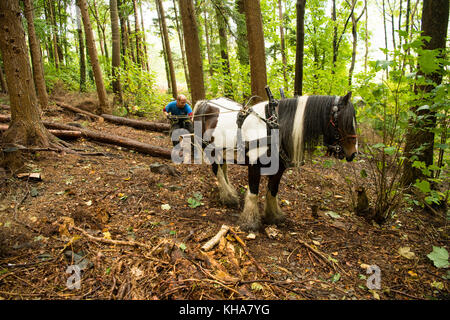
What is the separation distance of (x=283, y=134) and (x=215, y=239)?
1.71m

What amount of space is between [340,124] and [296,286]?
6.61 feet

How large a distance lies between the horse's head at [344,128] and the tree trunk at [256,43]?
217 cm

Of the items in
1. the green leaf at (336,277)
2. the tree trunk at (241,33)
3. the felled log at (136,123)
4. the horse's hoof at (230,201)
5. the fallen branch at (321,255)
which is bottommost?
the green leaf at (336,277)

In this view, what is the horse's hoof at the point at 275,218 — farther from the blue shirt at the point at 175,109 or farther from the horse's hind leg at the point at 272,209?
the blue shirt at the point at 175,109

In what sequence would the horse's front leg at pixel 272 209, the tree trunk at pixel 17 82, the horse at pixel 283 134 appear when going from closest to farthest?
the horse at pixel 283 134
the horse's front leg at pixel 272 209
the tree trunk at pixel 17 82

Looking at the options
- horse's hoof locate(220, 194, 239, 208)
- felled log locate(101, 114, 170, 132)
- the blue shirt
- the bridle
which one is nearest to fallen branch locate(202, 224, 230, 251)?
horse's hoof locate(220, 194, 239, 208)

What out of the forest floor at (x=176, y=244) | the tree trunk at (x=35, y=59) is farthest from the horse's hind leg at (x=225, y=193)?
the tree trunk at (x=35, y=59)

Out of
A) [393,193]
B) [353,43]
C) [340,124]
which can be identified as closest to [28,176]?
[340,124]

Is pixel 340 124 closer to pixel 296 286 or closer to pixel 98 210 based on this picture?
pixel 296 286

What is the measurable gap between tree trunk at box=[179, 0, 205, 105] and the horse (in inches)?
86.1

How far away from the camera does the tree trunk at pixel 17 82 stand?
390cm

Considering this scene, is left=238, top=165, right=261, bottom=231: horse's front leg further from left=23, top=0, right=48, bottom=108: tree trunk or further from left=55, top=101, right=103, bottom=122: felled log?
left=23, top=0, right=48, bottom=108: tree trunk

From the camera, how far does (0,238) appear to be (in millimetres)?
2434

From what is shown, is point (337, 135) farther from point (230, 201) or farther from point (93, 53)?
point (93, 53)
